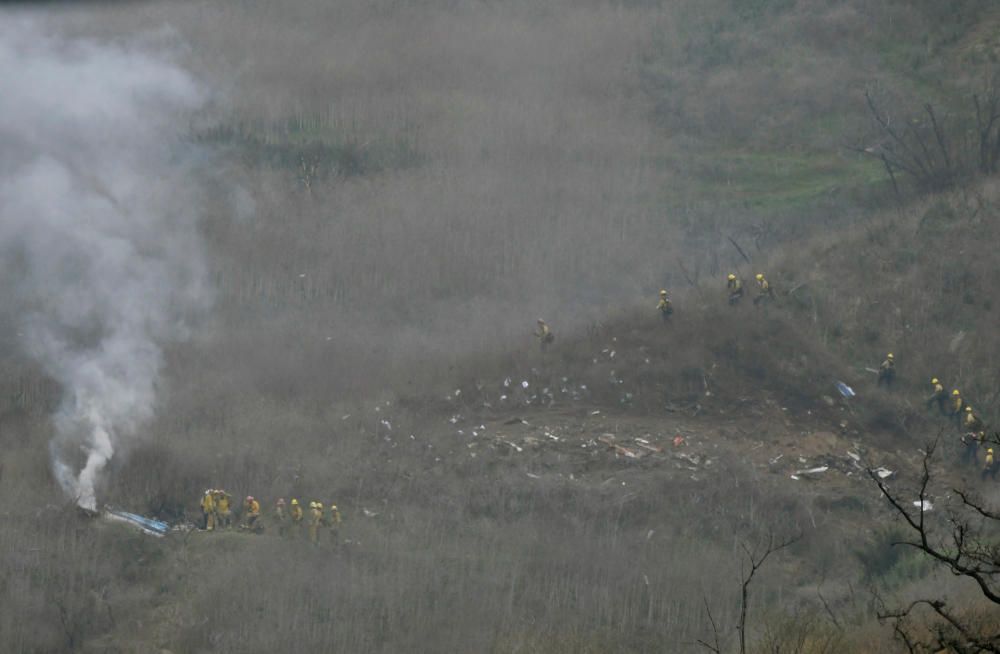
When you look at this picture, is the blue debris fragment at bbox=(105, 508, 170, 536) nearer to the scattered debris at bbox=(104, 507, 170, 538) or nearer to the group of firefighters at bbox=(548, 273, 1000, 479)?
the scattered debris at bbox=(104, 507, 170, 538)

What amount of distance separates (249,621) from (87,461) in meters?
5.95

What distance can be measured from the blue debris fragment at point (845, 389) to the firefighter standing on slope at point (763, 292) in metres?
2.88

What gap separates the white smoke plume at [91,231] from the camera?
3925 cm

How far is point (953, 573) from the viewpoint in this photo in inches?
889

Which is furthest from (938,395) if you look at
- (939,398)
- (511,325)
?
(511,325)

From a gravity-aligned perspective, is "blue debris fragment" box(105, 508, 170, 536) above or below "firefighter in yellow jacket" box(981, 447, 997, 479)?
below

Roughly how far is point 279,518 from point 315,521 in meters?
0.75

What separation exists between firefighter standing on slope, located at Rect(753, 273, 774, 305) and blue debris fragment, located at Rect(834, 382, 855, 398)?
288cm

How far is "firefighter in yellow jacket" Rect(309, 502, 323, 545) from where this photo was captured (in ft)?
116

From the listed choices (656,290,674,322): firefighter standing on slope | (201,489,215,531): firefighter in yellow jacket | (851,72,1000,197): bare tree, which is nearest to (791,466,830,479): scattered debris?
(656,290,674,322): firefighter standing on slope

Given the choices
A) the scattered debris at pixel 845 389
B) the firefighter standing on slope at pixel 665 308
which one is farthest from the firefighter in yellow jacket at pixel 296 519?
the scattered debris at pixel 845 389

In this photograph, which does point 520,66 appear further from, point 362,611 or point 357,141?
point 362,611

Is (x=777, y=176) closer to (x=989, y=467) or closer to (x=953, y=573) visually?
(x=989, y=467)

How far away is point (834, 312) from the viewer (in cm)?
4288
